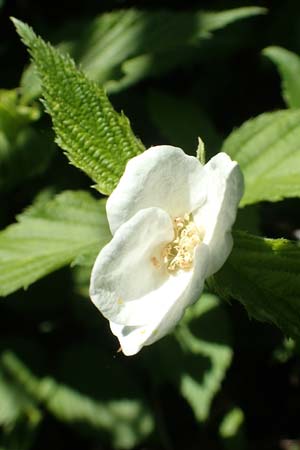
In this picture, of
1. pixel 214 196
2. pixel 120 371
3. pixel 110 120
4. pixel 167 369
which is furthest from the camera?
pixel 120 371

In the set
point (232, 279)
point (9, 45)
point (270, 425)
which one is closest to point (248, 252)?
point (232, 279)

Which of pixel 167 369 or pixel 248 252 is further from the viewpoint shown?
pixel 167 369

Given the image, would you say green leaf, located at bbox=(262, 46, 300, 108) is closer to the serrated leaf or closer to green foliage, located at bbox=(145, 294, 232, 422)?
the serrated leaf

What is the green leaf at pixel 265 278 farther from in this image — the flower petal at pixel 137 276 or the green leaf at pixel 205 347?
the green leaf at pixel 205 347

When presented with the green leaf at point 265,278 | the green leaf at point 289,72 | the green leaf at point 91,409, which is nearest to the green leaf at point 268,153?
the green leaf at point 289,72

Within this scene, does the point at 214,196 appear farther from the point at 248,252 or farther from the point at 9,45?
the point at 9,45

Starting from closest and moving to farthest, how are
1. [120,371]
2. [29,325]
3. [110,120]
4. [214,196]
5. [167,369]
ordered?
[214,196], [110,120], [167,369], [120,371], [29,325]

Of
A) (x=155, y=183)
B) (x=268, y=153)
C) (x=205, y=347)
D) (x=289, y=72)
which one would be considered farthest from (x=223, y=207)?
(x=205, y=347)
